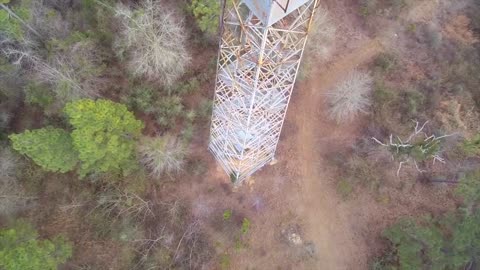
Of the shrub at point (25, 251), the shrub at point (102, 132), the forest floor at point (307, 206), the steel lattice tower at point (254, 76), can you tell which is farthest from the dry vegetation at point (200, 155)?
the steel lattice tower at point (254, 76)

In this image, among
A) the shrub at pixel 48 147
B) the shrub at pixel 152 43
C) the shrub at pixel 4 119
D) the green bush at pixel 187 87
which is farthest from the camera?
the green bush at pixel 187 87

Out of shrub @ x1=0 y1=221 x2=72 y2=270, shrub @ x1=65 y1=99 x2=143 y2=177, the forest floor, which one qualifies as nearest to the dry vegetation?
the forest floor

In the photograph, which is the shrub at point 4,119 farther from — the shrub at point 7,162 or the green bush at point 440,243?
the green bush at point 440,243

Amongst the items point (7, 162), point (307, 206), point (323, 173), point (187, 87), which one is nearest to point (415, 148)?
point (323, 173)

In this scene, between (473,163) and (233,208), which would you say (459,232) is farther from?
(233,208)

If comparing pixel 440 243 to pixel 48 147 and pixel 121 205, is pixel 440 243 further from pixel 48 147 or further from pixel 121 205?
pixel 48 147
